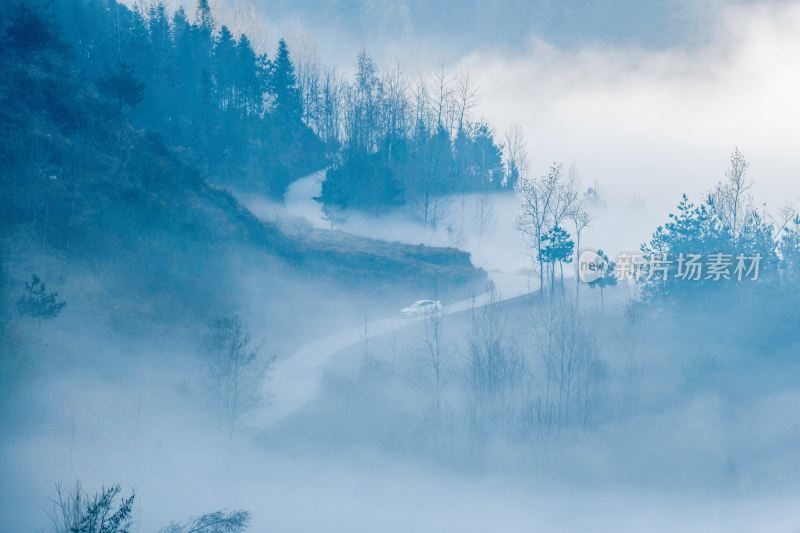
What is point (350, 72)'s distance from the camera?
53.4 meters

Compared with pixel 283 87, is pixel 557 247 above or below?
below

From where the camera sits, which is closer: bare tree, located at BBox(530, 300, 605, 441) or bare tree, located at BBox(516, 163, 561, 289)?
bare tree, located at BBox(530, 300, 605, 441)

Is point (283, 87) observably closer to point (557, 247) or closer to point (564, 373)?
point (557, 247)

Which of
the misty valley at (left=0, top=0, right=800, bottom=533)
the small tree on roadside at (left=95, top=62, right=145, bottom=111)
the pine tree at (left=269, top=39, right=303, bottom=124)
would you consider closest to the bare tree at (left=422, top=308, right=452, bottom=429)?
the misty valley at (left=0, top=0, right=800, bottom=533)

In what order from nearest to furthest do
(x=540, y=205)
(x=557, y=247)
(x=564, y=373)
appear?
1. (x=564, y=373)
2. (x=557, y=247)
3. (x=540, y=205)

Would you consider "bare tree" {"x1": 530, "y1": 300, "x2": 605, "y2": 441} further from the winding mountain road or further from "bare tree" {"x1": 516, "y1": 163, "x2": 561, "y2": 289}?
"bare tree" {"x1": 516, "y1": 163, "x2": 561, "y2": 289}

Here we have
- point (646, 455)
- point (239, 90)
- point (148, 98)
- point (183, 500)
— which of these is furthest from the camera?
point (239, 90)

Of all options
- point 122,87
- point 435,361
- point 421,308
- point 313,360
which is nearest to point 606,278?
point 421,308

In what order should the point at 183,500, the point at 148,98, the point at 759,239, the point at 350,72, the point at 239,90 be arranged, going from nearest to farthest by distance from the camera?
the point at 183,500 → the point at 759,239 → the point at 148,98 → the point at 239,90 → the point at 350,72

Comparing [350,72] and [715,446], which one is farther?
[350,72]

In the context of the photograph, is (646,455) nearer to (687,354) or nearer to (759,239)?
(687,354)

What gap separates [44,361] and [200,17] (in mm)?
38915

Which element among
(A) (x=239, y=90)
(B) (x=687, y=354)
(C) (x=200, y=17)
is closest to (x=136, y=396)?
(B) (x=687, y=354)

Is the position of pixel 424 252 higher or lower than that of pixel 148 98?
lower
